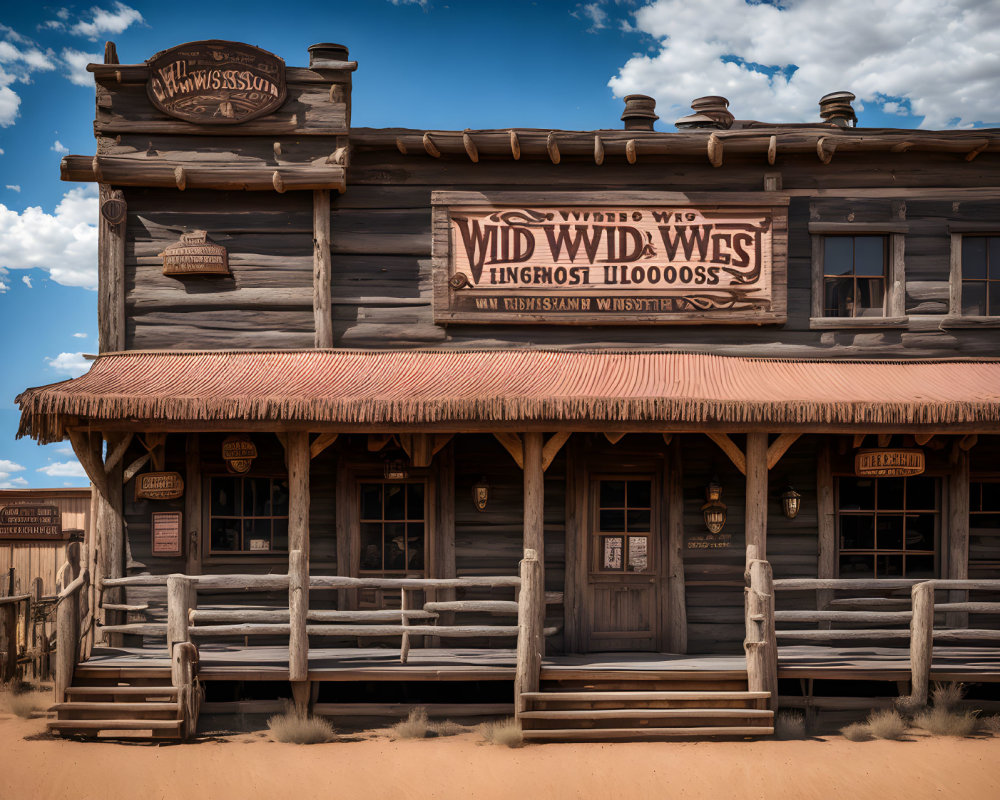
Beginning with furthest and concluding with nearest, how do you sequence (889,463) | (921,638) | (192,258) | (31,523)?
(31,523) < (192,258) < (889,463) < (921,638)

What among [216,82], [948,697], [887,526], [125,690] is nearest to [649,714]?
[948,697]

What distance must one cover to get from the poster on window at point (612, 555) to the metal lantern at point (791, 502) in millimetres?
1937

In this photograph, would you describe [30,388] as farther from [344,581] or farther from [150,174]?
[344,581]

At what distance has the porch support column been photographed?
7840mm

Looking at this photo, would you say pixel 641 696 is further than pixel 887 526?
No

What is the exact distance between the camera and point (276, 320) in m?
9.55

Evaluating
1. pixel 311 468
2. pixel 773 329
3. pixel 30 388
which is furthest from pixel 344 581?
pixel 773 329

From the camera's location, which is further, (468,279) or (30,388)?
(468,279)

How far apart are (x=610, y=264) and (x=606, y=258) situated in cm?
9

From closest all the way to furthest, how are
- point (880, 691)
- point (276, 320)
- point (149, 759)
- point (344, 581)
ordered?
1. point (149, 759)
2. point (344, 581)
3. point (880, 691)
4. point (276, 320)

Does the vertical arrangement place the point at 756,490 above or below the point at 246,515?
above

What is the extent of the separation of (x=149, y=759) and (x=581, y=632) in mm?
4611

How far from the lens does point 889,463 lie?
915 centimetres

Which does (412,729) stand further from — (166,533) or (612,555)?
(166,533)
